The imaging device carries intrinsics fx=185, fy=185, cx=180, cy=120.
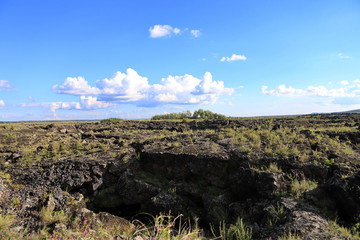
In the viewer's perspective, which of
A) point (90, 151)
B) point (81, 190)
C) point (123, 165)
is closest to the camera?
point (81, 190)

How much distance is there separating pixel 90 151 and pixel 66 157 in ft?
4.87

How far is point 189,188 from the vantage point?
31.2ft

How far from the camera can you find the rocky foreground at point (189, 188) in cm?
603

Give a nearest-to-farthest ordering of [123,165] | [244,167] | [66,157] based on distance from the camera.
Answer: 1. [244,167]
2. [123,165]
3. [66,157]

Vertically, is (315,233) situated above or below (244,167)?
below

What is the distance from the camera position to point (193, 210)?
884 cm

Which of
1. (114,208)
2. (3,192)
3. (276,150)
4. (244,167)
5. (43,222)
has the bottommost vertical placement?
(114,208)

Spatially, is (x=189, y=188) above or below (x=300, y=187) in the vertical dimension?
below

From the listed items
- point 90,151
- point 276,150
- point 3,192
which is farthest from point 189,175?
point 3,192

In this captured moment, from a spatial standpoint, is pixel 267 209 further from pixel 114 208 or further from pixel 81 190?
pixel 81 190

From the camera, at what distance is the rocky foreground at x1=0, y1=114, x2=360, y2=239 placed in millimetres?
6031

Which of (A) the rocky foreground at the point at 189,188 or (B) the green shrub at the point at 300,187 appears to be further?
(B) the green shrub at the point at 300,187

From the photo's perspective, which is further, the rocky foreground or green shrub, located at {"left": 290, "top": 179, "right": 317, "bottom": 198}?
green shrub, located at {"left": 290, "top": 179, "right": 317, "bottom": 198}

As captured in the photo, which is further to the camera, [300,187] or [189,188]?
[189,188]
